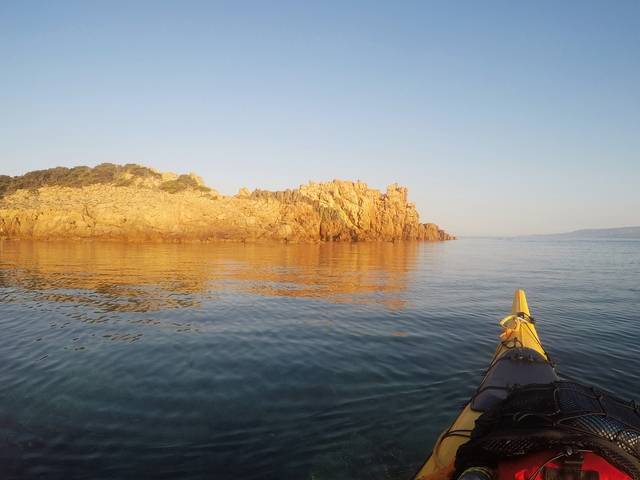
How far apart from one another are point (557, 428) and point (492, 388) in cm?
267

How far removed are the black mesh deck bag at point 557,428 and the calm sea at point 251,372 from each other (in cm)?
259

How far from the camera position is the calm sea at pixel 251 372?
616 cm

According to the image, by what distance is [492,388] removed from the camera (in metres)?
5.89

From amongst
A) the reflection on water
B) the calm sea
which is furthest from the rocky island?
the calm sea

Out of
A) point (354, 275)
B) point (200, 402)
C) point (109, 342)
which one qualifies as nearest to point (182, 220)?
point (354, 275)

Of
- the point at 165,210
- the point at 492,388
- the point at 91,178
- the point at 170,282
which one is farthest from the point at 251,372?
the point at 91,178

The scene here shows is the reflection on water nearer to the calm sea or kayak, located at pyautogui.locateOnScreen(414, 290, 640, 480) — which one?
the calm sea

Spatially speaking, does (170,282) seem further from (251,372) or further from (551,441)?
(551,441)

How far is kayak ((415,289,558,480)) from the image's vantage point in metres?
4.63

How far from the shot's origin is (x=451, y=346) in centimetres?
1234

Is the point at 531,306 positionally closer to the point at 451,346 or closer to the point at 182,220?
the point at 451,346

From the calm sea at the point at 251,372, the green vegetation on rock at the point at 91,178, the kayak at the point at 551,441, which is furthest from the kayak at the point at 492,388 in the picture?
the green vegetation on rock at the point at 91,178

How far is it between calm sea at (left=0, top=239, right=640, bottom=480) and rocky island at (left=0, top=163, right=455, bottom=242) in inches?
1882

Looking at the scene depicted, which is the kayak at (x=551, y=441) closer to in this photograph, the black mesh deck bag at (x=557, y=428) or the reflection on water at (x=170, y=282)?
the black mesh deck bag at (x=557, y=428)
